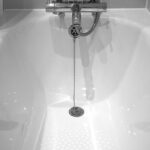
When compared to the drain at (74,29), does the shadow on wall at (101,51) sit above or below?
below

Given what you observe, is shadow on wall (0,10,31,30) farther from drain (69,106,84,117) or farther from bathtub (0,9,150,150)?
drain (69,106,84,117)

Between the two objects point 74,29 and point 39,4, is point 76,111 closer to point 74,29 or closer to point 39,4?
point 74,29

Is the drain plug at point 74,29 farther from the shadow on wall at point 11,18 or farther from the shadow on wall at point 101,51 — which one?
the shadow on wall at point 11,18

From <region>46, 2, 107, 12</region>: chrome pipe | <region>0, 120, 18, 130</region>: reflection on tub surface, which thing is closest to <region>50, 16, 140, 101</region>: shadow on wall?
<region>46, 2, 107, 12</region>: chrome pipe

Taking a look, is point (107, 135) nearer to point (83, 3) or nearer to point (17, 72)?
point (17, 72)

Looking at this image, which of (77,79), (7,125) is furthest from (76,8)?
(7,125)

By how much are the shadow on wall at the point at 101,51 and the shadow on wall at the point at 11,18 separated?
153 mm

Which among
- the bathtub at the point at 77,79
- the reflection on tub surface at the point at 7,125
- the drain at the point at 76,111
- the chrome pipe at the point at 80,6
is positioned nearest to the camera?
the reflection on tub surface at the point at 7,125

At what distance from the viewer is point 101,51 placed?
1.22 meters

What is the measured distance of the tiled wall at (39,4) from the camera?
4.15 feet

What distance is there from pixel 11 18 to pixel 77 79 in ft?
1.41

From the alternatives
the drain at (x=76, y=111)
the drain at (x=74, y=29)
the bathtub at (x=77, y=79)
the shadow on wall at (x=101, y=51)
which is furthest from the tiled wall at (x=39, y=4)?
the drain at (x=76, y=111)

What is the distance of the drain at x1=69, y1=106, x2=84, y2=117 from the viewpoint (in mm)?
1192

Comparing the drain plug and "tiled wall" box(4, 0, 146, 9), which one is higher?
"tiled wall" box(4, 0, 146, 9)
